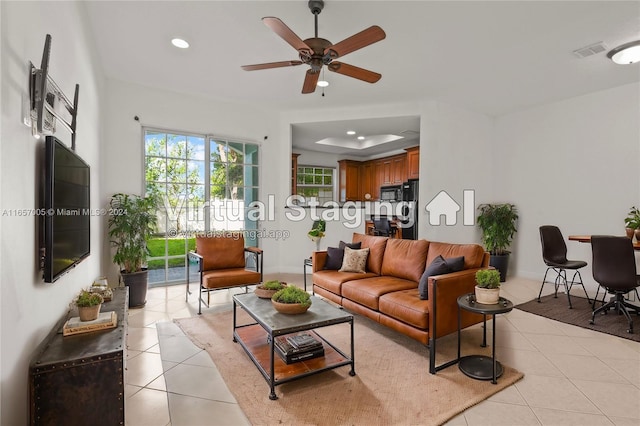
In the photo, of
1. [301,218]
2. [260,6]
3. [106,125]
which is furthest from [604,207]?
[106,125]

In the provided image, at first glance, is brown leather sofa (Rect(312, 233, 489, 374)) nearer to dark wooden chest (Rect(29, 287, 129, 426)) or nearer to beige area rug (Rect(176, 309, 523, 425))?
beige area rug (Rect(176, 309, 523, 425))

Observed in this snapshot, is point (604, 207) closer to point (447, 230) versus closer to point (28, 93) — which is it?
point (447, 230)

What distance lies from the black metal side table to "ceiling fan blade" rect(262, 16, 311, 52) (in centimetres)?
239

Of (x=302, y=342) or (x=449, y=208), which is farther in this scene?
(x=449, y=208)

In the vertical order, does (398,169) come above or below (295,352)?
above

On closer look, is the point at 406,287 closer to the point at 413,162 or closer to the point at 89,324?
the point at 89,324

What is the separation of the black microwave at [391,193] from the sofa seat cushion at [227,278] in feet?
15.9

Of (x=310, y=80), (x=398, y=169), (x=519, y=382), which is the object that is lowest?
(x=519, y=382)

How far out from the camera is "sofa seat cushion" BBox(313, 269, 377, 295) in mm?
3428

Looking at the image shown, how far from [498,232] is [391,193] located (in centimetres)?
301

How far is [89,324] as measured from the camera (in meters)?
1.80

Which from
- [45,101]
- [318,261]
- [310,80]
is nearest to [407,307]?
[318,261]

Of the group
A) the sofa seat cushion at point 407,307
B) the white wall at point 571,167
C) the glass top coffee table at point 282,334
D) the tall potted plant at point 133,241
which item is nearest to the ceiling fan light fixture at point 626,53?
the white wall at point 571,167

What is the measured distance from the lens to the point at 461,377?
2283 millimetres
